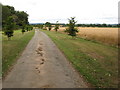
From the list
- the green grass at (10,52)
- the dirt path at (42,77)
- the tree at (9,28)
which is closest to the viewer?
the dirt path at (42,77)

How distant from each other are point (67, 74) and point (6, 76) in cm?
293

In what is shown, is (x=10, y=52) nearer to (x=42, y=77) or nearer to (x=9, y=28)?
(x=42, y=77)

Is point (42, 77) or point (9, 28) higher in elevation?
point (9, 28)

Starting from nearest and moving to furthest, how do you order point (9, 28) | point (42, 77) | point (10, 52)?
point (42, 77) < point (10, 52) < point (9, 28)

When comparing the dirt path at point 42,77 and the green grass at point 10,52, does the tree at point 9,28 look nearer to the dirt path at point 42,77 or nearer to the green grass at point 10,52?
the green grass at point 10,52

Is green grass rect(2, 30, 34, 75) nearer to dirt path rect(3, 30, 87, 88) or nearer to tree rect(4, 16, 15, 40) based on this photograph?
dirt path rect(3, 30, 87, 88)

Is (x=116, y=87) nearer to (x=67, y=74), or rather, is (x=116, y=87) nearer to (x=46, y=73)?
(x=67, y=74)

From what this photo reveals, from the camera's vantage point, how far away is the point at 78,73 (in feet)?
25.5

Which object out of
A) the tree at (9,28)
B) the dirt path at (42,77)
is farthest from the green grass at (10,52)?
the tree at (9,28)

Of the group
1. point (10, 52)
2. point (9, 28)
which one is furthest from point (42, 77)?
point (9, 28)

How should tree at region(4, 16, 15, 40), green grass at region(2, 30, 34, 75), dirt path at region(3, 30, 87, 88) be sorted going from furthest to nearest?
tree at region(4, 16, 15, 40) < green grass at region(2, 30, 34, 75) < dirt path at region(3, 30, 87, 88)

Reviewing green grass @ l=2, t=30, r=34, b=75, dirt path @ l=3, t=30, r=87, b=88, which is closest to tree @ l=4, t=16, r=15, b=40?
green grass @ l=2, t=30, r=34, b=75

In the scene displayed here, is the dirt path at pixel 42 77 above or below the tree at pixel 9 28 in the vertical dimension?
below

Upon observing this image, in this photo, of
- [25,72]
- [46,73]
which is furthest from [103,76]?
[25,72]
